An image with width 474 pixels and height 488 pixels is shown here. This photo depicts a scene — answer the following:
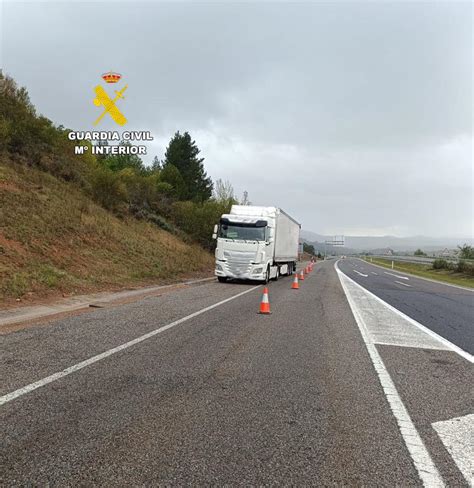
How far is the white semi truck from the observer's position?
2036 centimetres

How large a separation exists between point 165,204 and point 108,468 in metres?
37.2

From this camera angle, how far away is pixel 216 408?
424cm

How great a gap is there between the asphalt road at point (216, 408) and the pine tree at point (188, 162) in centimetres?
5076

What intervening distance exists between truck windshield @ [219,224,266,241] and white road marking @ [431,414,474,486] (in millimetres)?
16615

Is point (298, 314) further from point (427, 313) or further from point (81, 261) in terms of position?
point (81, 261)

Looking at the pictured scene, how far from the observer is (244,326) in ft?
29.2

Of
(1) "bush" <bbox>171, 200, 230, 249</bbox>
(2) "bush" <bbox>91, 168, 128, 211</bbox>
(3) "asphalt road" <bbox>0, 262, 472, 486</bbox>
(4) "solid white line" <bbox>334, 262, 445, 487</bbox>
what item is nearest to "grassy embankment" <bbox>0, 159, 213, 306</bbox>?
(2) "bush" <bbox>91, 168, 128, 211</bbox>

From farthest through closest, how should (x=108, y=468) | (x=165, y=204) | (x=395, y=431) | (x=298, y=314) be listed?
(x=165, y=204) < (x=298, y=314) < (x=395, y=431) < (x=108, y=468)

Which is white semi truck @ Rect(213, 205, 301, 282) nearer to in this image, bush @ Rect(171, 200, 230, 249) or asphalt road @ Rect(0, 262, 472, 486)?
asphalt road @ Rect(0, 262, 472, 486)

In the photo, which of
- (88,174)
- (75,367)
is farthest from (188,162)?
(75,367)

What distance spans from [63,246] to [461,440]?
53.6 feet

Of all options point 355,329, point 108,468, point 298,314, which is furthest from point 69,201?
point 108,468

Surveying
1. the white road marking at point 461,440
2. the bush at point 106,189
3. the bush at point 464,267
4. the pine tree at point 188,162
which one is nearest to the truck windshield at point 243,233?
the bush at point 106,189

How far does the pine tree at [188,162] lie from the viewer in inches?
2291
